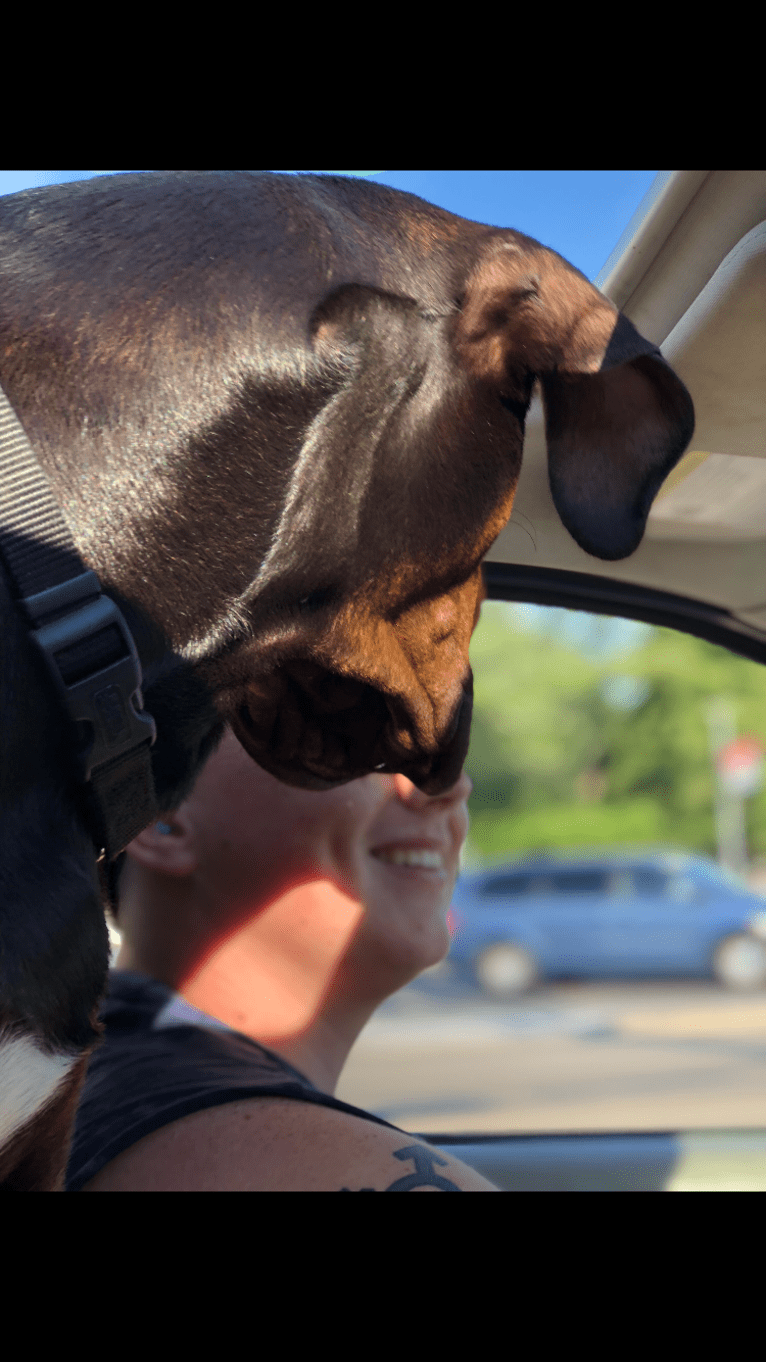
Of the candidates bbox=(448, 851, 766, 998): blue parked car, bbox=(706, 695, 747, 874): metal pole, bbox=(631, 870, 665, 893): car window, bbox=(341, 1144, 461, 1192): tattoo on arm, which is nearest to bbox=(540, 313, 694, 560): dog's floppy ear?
bbox=(341, 1144, 461, 1192): tattoo on arm

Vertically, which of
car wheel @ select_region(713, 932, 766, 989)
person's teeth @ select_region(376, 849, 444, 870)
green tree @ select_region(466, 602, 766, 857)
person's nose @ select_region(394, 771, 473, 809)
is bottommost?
green tree @ select_region(466, 602, 766, 857)

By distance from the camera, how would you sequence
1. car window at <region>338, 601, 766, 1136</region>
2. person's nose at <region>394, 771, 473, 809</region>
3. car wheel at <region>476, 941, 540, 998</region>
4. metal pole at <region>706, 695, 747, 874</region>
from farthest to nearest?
metal pole at <region>706, 695, 747, 874</region>, car wheel at <region>476, 941, 540, 998</region>, car window at <region>338, 601, 766, 1136</region>, person's nose at <region>394, 771, 473, 809</region>

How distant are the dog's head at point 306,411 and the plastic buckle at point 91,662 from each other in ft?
0.54

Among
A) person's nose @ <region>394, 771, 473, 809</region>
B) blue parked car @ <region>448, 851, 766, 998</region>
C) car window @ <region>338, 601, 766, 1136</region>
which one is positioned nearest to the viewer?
person's nose @ <region>394, 771, 473, 809</region>

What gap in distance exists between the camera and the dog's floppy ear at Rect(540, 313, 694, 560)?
206cm

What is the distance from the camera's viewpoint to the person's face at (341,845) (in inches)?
91.0

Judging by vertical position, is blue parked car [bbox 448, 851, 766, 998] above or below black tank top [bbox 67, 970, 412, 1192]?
below

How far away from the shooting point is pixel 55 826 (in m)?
1.56

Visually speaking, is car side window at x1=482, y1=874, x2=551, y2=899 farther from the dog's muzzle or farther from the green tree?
the dog's muzzle

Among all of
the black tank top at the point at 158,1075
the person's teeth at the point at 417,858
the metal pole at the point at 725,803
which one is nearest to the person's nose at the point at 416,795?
the person's teeth at the point at 417,858

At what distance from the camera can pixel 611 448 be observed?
210cm

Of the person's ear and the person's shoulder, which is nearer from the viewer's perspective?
the person's shoulder

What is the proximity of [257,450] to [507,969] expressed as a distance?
14.9m

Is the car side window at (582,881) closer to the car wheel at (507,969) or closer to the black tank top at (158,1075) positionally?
the car wheel at (507,969)
